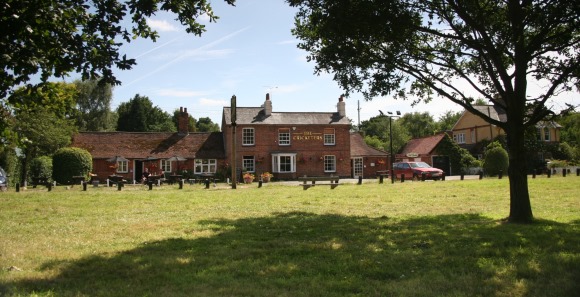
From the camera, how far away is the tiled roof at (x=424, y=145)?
48241 millimetres

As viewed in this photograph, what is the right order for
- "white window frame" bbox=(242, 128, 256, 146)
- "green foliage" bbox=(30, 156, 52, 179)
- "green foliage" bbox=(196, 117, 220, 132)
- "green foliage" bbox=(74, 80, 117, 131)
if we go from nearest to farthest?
"green foliage" bbox=(30, 156, 52, 179), "white window frame" bbox=(242, 128, 256, 146), "green foliage" bbox=(74, 80, 117, 131), "green foliage" bbox=(196, 117, 220, 132)

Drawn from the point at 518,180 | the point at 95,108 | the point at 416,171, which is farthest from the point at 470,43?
the point at 95,108

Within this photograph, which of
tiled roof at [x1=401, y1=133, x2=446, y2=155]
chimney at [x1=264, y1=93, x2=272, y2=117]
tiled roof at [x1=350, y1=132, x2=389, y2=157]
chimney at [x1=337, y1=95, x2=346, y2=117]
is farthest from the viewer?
tiled roof at [x1=401, y1=133, x2=446, y2=155]

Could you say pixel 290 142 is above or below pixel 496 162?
above

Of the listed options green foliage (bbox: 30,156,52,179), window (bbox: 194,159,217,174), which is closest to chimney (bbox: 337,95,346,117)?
window (bbox: 194,159,217,174)

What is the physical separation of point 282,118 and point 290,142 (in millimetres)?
2494

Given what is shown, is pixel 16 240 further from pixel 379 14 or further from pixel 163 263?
pixel 379 14

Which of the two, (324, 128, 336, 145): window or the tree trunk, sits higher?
(324, 128, 336, 145): window

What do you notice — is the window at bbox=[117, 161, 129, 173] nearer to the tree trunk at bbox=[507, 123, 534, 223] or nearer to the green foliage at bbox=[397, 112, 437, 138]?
the tree trunk at bbox=[507, 123, 534, 223]

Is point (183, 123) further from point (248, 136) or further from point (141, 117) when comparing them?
point (141, 117)

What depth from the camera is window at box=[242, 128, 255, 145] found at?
4259 cm

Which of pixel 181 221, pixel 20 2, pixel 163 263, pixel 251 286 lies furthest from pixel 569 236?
pixel 20 2

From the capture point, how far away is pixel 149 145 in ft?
140

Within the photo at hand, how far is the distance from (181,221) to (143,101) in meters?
67.3
